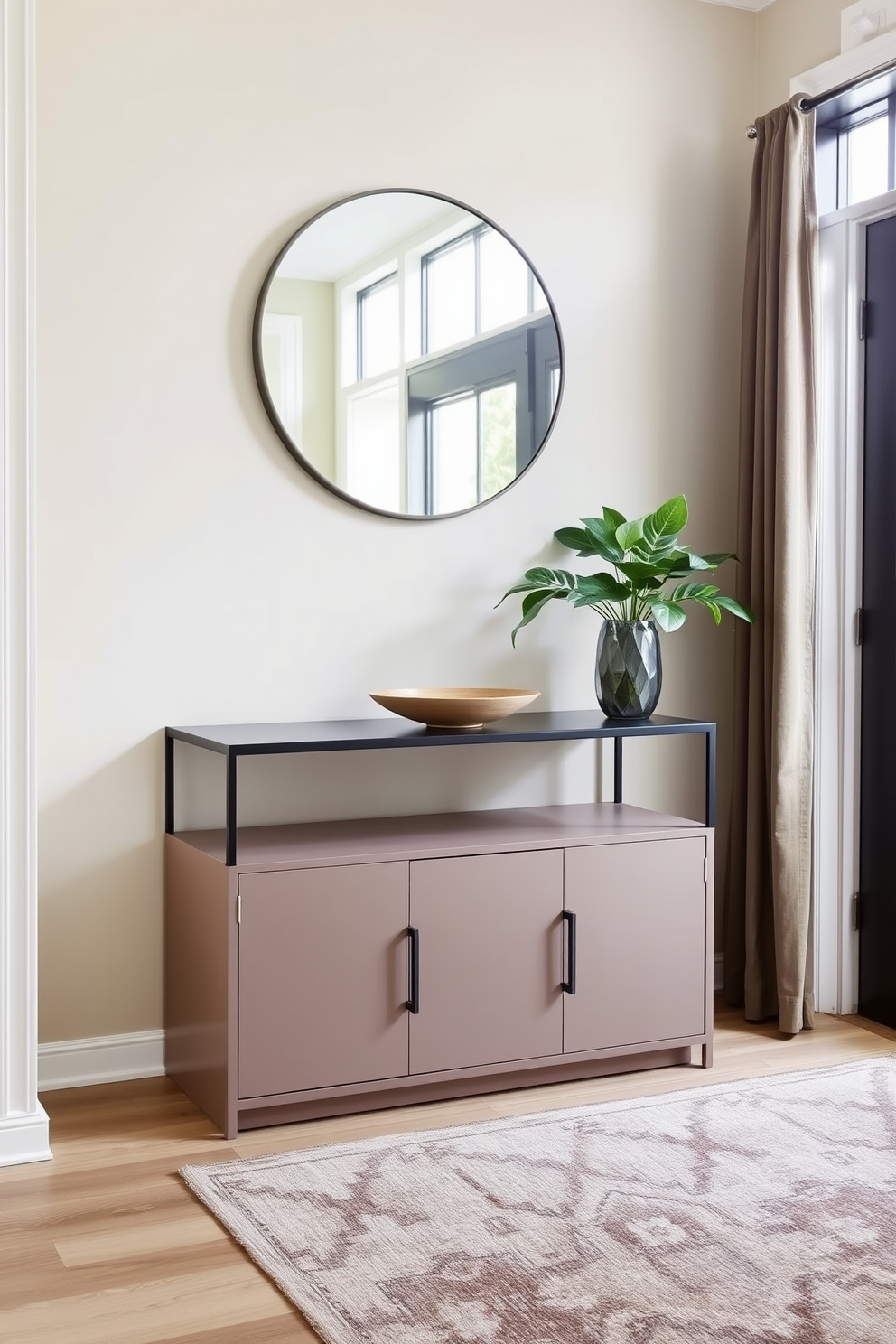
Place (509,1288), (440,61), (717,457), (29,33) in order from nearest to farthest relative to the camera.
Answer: (509,1288), (29,33), (440,61), (717,457)

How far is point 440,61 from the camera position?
323 centimetres

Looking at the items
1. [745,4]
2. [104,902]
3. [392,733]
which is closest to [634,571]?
[392,733]

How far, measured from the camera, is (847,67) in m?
3.28

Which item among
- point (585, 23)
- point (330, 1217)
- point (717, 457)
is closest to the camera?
point (330, 1217)

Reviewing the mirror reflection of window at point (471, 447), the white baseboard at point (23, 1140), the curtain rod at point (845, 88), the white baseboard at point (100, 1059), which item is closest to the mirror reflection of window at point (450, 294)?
the mirror reflection of window at point (471, 447)

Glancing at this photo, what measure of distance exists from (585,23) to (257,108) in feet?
3.33

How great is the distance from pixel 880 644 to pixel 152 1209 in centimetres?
226

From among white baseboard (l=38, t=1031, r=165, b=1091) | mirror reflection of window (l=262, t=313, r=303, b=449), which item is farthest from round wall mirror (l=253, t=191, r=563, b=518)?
white baseboard (l=38, t=1031, r=165, b=1091)

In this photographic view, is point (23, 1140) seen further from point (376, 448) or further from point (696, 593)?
point (696, 593)

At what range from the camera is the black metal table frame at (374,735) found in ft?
8.41

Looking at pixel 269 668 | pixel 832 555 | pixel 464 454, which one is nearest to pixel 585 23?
pixel 464 454

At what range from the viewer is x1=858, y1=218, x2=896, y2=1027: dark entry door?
10.9ft

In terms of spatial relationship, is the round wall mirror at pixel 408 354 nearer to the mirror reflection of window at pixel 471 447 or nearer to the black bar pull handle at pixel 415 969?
the mirror reflection of window at pixel 471 447

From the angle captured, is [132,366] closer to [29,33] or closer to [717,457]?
[29,33]
